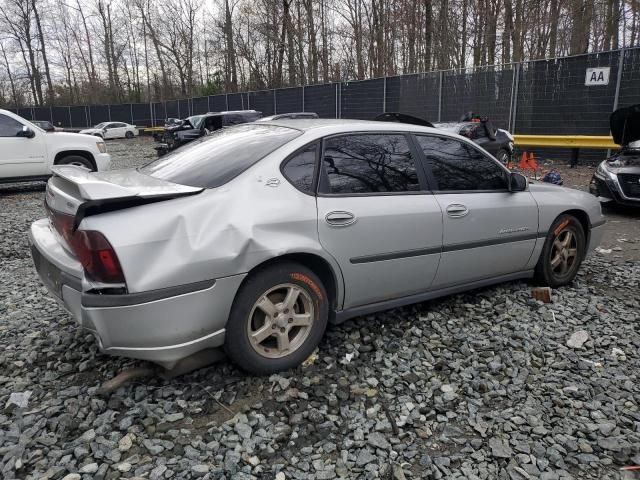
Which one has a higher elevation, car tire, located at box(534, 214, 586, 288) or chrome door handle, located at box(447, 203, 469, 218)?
chrome door handle, located at box(447, 203, 469, 218)

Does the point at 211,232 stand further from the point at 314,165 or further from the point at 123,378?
the point at 123,378

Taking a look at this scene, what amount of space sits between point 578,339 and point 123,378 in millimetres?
3075

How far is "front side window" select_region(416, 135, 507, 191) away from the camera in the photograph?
12.5ft

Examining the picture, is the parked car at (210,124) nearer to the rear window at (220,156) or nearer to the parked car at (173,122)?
the parked car at (173,122)

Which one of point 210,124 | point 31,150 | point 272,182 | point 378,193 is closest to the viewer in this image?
point 272,182

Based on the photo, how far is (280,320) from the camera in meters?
3.03

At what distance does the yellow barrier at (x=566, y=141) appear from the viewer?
12703 mm

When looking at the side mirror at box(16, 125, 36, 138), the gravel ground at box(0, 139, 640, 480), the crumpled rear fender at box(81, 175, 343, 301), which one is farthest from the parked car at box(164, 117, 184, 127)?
the crumpled rear fender at box(81, 175, 343, 301)

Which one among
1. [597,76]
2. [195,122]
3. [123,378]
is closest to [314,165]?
[123,378]

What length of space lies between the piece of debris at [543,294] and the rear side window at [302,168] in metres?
2.38

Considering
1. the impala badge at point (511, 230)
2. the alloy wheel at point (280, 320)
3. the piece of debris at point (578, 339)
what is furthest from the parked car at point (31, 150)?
the piece of debris at point (578, 339)

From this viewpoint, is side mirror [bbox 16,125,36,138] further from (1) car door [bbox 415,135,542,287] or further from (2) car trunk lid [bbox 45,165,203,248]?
(1) car door [bbox 415,135,542,287]

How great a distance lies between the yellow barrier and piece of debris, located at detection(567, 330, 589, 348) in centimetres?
1046

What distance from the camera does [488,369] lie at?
323 cm
